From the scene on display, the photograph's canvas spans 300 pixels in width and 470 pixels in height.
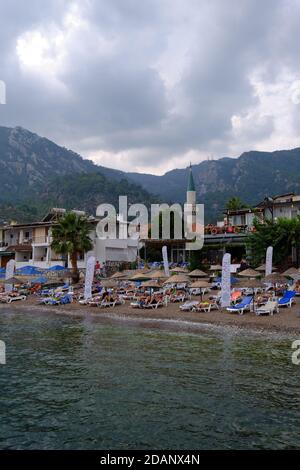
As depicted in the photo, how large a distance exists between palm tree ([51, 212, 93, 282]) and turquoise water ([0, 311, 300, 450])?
22402mm

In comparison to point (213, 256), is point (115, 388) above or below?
below

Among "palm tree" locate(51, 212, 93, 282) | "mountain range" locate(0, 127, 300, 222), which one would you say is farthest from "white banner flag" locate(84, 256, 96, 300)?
"mountain range" locate(0, 127, 300, 222)

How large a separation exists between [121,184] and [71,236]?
10439cm

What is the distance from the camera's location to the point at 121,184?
14538 centimetres

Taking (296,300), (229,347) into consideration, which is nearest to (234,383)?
(229,347)

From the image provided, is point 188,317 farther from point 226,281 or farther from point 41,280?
point 41,280

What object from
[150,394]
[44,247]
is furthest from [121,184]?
[150,394]

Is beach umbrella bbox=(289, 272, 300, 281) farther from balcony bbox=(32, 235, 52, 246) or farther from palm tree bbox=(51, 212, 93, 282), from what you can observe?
balcony bbox=(32, 235, 52, 246)

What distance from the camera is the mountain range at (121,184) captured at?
434ft

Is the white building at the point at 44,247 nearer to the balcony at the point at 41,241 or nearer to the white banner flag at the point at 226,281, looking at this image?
the balcony at the point at 41,241

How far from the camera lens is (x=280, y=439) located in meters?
8.80

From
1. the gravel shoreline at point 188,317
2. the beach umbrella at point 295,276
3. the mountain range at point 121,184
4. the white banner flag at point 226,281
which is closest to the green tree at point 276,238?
the beach umbrella at point 295,276
